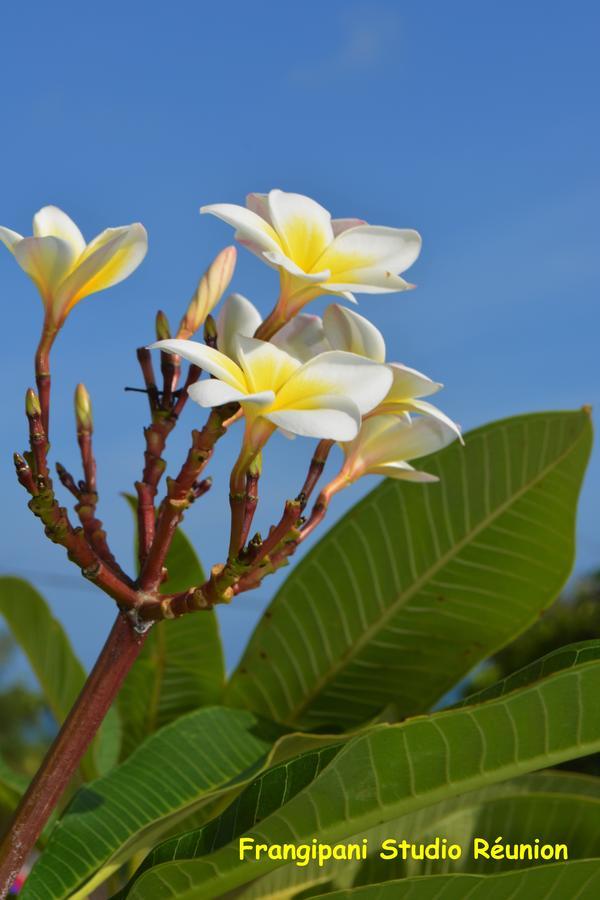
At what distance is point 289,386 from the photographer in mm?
706

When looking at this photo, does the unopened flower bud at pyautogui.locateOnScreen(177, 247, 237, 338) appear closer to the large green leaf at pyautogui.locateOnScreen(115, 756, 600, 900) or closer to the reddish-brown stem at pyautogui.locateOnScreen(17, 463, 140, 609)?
the reddish-brown stem at pyautogui.locateOnScreen(17, 463, 140, 609)

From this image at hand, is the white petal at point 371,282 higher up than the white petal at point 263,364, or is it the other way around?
the white petal at point 371,282

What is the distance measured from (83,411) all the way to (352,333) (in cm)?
23

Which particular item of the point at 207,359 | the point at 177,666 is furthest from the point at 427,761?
the point at 177,666

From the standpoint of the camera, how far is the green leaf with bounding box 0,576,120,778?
1.35 metres

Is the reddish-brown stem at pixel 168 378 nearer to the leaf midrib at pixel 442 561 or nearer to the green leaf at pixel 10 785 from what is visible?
the leaf midrib at pixel 442 561

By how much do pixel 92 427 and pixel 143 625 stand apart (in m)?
0.18

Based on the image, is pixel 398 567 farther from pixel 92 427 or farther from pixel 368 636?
pixel 92 427

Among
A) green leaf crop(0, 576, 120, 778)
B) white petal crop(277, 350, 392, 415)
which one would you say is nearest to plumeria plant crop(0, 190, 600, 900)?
white petal crop(277, 350, 392, 415)

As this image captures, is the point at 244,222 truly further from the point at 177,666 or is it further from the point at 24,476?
the point at 177,666

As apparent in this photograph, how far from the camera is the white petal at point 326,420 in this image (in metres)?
0.65

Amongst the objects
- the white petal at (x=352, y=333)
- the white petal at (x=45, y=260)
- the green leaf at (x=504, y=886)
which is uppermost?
the white petal at (x=45, y=260)

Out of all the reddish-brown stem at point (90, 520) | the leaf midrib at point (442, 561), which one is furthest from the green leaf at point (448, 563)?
the reddish-brown stem at point (90, 520)

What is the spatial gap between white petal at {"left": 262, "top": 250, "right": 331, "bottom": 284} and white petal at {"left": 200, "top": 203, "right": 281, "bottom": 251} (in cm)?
1
